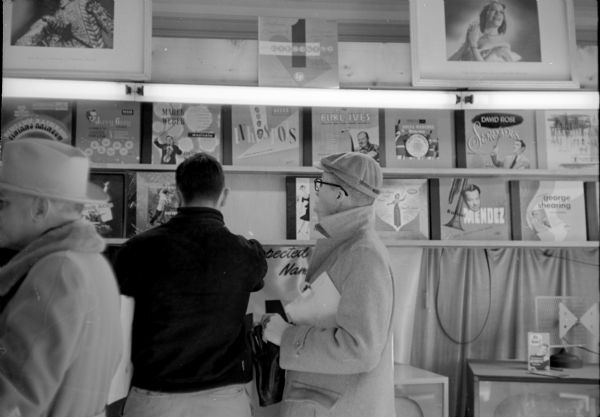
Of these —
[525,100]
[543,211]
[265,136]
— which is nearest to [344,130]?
[265,136]

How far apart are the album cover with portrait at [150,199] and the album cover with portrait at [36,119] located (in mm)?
216

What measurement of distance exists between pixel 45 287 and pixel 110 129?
65 centimetres

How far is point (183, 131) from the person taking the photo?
1.77m

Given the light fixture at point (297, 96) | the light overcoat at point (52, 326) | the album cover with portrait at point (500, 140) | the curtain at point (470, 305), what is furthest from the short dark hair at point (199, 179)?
the curtain at point (470, 305)

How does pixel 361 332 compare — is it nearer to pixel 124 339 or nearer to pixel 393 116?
pixel 124 339

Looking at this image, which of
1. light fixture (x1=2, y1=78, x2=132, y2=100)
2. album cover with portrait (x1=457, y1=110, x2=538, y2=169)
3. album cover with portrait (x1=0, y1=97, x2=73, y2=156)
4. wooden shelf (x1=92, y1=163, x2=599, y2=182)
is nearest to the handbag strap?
album cover with portrait (x1=0, y1=97, x2=73, y2=156)

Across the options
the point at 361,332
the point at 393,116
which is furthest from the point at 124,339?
the point at 393,116

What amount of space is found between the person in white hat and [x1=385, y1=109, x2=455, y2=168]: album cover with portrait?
1.50 metres

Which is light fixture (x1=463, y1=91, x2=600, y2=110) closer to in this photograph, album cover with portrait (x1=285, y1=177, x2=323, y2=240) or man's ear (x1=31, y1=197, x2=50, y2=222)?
album cover with portrait (x1=285, y1=177, x2=323, y2=240)

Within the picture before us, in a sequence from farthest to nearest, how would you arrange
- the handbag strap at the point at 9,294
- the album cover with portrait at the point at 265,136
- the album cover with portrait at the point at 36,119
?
the album cover with portrait at the point at 265,136 → the album cover with portrait at the point at 36,119 → the handbag strap at the point at 9,294

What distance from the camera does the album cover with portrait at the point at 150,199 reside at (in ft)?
4.03

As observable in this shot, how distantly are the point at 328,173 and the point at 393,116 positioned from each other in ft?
2.91

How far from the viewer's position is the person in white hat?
2.37 ft

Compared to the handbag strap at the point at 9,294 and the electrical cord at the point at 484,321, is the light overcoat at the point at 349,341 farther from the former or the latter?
the electrical cord at the point at 484,321
